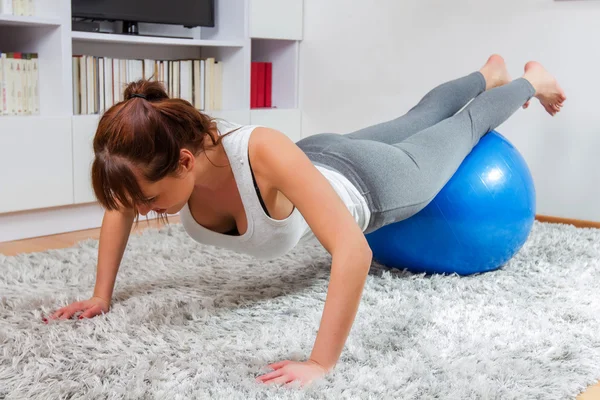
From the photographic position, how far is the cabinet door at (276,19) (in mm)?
3148

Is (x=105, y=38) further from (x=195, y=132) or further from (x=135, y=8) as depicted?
(x=195, y=132)

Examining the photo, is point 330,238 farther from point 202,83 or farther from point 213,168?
point 202,83

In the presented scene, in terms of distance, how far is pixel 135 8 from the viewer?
2840 mm

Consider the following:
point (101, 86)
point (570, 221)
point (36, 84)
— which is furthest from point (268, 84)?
point (570, 221)

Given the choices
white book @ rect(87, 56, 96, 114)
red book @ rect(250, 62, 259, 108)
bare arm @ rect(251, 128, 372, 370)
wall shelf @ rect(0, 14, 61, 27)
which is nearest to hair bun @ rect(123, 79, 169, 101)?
bare arm @ rect(251, 128, 372, 370)

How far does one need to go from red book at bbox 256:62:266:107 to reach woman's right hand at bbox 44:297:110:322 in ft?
6.74

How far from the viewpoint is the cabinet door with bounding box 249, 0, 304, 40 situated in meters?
3.15

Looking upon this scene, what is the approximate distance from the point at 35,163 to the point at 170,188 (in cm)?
149

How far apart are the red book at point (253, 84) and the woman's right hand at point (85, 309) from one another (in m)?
2.01

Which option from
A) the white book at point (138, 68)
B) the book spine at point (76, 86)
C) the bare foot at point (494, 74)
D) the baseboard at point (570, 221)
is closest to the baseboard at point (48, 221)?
the book spine at point (76, 86)

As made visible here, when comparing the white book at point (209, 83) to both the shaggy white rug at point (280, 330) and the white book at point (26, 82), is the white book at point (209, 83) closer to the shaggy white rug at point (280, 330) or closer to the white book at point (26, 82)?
the white book at point (26, 82)

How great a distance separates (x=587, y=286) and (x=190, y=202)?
110 cm

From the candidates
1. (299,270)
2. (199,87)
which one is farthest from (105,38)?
(299,270)

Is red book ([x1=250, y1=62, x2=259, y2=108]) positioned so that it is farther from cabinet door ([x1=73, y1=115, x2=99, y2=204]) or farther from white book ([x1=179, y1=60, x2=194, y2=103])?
cabinet door ([x1=73, y1=115, x2=99, y2=204])
